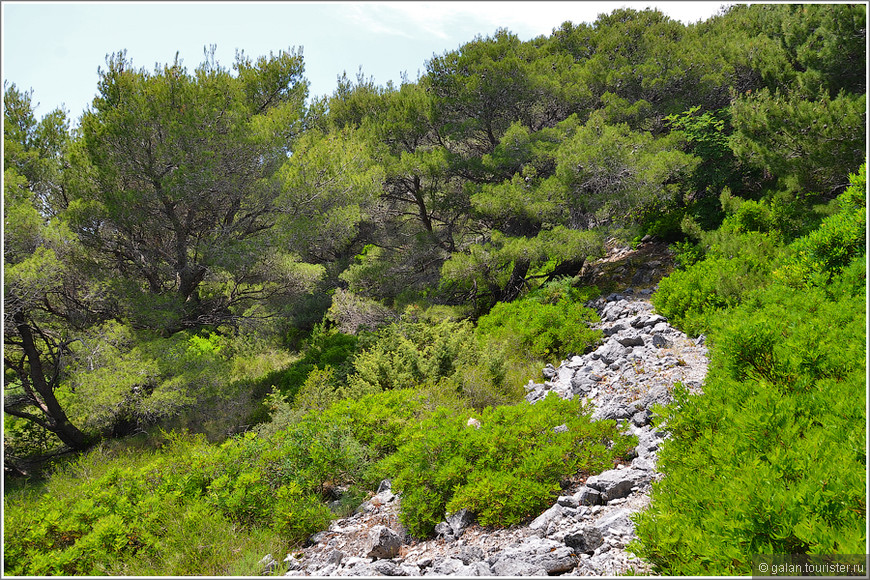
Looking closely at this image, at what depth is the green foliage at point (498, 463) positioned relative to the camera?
3.64 m

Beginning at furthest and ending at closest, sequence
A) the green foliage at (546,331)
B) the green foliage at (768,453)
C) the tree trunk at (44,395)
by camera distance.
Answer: the green foliage at (546,331) → the tree trunk at (44,395) → the green foliage at (768,453)

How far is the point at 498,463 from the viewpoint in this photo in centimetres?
400

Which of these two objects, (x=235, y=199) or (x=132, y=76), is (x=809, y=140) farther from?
(x=132, y=76)

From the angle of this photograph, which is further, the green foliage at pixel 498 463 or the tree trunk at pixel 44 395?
the tree trunk at pixel 44 395

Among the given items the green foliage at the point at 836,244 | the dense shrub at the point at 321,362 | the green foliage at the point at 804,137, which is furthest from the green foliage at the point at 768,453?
the dense shrub at the point at 321,362

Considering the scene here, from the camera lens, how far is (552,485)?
12.4ft

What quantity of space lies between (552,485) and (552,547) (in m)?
0.80

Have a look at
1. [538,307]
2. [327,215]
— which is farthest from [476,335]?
[327,215]

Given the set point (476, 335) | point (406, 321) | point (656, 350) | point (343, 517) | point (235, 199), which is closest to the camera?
point (343, 517)

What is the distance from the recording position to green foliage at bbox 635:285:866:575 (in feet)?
7.00

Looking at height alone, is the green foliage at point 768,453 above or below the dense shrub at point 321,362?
above

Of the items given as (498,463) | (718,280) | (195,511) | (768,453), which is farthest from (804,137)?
(195,511)

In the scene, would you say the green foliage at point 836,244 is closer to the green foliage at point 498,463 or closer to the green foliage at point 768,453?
the green foliage at point 768,453

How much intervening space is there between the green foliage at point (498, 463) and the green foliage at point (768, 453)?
0.85 meters
